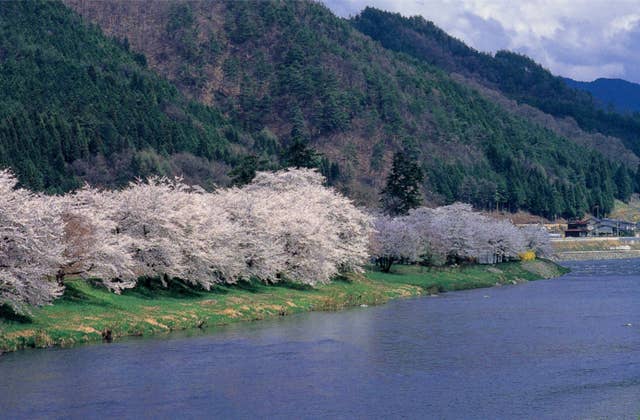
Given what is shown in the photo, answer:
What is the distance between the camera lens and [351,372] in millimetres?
46094

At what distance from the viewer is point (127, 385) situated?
42.4 metres

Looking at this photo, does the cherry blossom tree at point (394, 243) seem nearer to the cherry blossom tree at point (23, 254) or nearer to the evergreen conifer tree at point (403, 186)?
the evergreen conifer tree at point (403, 186)

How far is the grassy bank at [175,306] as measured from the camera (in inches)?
2069

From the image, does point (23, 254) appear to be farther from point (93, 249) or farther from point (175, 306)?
point (175, 306)

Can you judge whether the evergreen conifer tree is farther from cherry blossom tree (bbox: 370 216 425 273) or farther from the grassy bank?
the grassy bank

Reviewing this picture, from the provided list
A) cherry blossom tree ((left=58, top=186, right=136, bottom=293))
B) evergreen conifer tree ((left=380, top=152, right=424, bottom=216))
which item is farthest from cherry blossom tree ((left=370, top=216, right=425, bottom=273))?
cherry blossom tree ((left=58, top=186, right=136, bottom=293))

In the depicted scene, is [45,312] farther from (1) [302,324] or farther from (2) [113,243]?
(1) [302,324]

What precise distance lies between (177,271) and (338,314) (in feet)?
40.0

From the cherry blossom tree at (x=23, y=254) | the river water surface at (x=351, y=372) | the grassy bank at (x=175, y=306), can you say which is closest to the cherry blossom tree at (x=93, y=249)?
the grassy bank at (x=175, y=306)

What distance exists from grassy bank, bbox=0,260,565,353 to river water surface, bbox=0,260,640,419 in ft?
6.35

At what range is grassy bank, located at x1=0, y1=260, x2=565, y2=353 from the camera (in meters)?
52.6

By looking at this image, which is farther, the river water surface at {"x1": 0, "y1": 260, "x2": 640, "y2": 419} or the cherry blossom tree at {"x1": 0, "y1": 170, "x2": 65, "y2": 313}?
the cherry blossom tree at {"x1": 0, "y1": 170, "x2": 65, "y2": 313}

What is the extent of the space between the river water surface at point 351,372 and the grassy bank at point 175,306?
193 cm

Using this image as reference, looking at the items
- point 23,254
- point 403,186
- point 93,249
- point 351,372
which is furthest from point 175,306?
point 403,186
